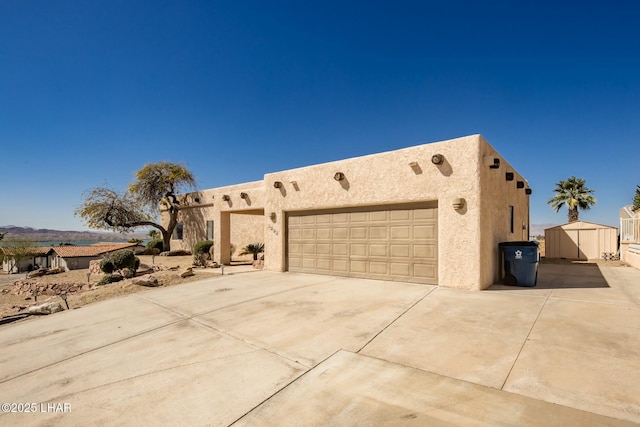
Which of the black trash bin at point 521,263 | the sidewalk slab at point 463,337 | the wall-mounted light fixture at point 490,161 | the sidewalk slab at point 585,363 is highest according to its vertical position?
the wall-mounted light fixture at point 490,161

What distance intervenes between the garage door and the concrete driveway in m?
1.72

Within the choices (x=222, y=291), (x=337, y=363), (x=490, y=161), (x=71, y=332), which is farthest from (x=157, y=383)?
(x=490, y=161)

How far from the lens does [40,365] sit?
157 inches

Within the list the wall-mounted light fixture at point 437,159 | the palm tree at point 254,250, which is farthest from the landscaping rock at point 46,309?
the wall-mounted light fixture at point 437,159

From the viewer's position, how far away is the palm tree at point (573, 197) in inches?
1118

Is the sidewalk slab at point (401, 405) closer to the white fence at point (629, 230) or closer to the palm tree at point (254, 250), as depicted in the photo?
the palm tree at point (254, 250)

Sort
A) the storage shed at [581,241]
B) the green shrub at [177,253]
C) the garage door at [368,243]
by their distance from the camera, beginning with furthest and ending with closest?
the green shrub at [177,253] < the storage shed at [581,241] < the garage door at [368,243]

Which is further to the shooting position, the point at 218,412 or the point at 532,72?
the point at 532,72

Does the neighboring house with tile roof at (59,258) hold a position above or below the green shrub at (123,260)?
below

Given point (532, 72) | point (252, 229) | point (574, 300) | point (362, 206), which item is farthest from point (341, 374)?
point (252, 229)

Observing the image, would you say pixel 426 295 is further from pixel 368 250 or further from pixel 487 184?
pixel 487 184

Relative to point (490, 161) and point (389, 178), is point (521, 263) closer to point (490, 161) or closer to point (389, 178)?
point (490, 161)

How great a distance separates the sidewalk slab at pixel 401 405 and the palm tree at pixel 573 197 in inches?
1360

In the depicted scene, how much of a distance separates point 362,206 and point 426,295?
3502mm
